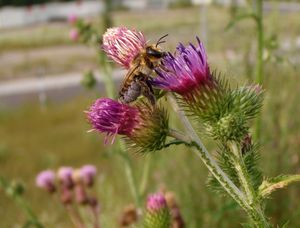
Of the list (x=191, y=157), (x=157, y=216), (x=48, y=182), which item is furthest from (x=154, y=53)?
(x=191, y=157)

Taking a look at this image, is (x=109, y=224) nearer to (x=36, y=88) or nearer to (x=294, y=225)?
(x=294, y=225)

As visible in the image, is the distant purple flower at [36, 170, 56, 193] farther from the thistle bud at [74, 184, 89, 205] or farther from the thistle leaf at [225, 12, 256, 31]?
the thistle leaf at [225, 12, 256, 31]

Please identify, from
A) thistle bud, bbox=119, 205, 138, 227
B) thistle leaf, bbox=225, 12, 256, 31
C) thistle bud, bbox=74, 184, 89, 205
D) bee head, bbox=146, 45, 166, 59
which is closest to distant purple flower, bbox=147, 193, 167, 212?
bee head, bbox=146, 45, 166, 59

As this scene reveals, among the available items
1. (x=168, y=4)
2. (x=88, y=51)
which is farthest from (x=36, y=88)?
(x=168, y=4)

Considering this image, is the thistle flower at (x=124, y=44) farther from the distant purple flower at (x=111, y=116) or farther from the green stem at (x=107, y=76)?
the green stem at (x=107, y=76)

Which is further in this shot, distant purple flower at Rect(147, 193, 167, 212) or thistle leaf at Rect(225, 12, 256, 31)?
thistle leaf at Rect(225, 12, 256, 31)

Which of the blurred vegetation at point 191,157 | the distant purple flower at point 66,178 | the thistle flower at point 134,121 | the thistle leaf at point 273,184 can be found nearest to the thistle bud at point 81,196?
the distant purple flower at point 66,178
